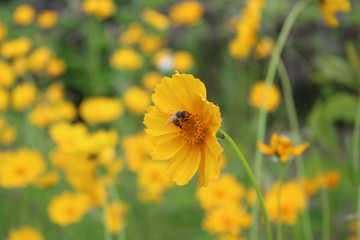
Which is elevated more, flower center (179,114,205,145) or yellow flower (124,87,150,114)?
yellow flower (124,87,150,114)

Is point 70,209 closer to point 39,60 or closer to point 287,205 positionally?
point 287,205

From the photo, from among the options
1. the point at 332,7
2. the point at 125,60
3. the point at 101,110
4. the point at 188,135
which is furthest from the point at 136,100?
the point at 188,135

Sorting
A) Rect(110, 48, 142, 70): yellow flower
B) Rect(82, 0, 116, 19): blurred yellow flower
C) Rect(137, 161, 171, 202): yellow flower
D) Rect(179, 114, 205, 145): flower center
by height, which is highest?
Rect(82, 0, 116, 19): blurred yellow flower

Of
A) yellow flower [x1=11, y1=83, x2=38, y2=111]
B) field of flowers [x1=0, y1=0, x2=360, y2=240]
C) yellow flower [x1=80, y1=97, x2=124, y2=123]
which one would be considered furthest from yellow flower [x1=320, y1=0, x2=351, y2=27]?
yellow flower [x1=11, y1=83, x2=38, y2=111]

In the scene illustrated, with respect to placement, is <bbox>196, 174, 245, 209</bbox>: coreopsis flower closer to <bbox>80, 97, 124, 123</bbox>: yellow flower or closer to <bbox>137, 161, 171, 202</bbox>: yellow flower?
<bbox>137, 161, 171, 202</bbox>: yellow flower

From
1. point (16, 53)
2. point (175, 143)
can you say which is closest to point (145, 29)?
point (16, 53)

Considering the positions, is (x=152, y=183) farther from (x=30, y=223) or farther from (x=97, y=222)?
(x=30, y=223)

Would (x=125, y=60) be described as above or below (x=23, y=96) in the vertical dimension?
above
